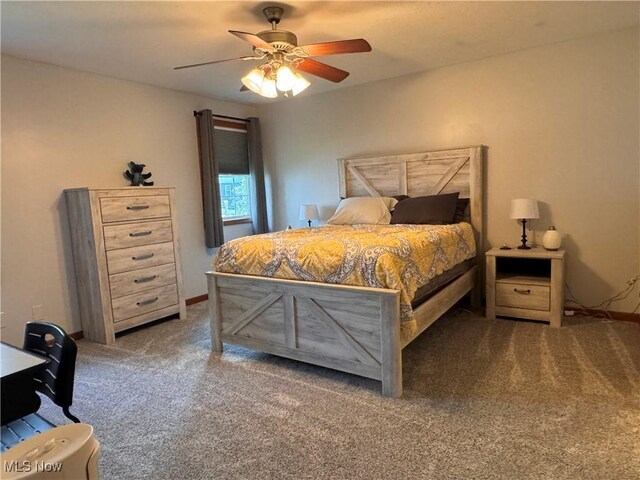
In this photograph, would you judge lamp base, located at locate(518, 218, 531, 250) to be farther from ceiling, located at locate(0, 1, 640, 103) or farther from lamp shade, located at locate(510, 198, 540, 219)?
ceiling, located at locate(0, 1, 640, 103)

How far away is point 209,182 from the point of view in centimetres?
476

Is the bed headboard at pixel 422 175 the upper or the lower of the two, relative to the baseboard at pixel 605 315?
upper

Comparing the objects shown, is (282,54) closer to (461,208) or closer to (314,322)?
(314,322)

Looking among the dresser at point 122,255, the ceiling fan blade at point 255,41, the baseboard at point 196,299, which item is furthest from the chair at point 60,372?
the baseboard at point 196,299

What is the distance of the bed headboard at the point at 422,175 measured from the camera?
13.2ft

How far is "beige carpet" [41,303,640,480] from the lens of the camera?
1.83 metres

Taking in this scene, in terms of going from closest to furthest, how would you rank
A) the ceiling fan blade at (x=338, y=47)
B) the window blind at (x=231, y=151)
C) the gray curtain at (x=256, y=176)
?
the ceiling fan blade at (x=338, y=47), the window blind at (x=231, y=151), the gray curtain at (x=256, y=176)

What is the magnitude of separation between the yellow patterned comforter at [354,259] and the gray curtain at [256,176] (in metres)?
2.29

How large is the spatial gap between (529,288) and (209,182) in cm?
348

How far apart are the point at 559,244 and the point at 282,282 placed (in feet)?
8.18

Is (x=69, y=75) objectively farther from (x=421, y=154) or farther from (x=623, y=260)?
(x=623, y=260)

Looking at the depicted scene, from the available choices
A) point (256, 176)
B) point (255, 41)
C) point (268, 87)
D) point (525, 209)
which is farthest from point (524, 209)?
point (256, 176)

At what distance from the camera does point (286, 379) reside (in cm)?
272

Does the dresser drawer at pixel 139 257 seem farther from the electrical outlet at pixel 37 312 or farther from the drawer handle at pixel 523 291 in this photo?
the drawer handle at pixel 523 291
